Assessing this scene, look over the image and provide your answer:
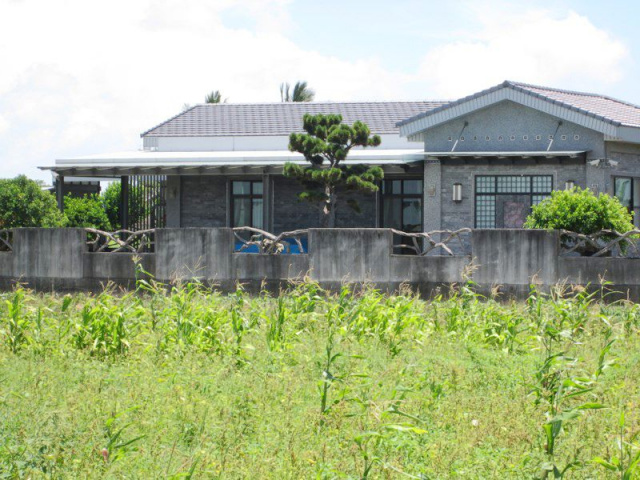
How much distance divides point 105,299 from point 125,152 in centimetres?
2087

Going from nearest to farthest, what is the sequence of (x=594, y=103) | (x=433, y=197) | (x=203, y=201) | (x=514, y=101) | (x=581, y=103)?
(x=514, y=101) < (x=433, y=197) < (x=581, y=103) < (x=594, y=103) < (x=203, y=201)

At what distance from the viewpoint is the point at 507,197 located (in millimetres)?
23109

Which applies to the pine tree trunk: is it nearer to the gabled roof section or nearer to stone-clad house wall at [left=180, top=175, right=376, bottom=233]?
the gabled roof section

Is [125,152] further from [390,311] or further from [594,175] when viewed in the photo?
[390,311]

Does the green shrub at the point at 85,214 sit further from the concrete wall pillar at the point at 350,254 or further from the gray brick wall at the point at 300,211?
the concrete wall pillar at the point at 350,254

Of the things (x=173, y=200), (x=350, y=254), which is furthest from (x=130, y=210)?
(x=350, y=254)

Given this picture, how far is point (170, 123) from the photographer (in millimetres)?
31703

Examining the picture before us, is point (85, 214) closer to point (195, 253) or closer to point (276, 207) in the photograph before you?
point (276, 207)

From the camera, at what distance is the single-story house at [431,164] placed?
22.7m

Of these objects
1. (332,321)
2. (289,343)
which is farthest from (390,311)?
(289,343)

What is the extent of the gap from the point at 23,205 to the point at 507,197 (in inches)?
513

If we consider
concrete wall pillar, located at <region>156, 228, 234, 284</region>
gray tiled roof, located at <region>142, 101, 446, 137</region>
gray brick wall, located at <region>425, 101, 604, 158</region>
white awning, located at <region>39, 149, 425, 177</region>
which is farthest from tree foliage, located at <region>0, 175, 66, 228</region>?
gray brick wall, located at <region>425, 101, 604, 158</region>

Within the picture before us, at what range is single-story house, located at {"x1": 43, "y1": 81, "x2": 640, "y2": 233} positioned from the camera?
2273 centimetres

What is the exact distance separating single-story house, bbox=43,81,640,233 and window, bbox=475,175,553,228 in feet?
0.09
